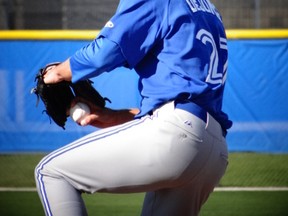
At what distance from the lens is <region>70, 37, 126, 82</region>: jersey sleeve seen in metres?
2.79

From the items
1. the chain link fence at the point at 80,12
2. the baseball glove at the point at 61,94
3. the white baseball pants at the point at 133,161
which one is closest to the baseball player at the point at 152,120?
the white baseball pants at the point at 133,161

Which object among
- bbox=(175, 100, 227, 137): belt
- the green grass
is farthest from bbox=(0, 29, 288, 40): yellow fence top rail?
bbox=(175, 100, 227, 137): belt

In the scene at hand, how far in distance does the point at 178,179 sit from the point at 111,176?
0.27m

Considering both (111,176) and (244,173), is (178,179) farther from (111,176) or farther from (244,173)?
(244,173)

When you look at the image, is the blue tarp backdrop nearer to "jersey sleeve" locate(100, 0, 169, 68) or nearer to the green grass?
the green grass

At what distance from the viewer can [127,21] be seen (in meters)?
2.80

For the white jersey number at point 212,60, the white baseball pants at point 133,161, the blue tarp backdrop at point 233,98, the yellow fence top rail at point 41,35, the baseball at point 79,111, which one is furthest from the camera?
the yellow fence top rail at point 41,35

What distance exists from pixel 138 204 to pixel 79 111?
3.24 metres

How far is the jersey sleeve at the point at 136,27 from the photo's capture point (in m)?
2.79

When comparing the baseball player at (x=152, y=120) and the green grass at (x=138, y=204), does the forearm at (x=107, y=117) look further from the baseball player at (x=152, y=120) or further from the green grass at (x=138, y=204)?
the green grass at (x=138, y=204)

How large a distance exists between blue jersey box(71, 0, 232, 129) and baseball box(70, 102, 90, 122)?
0.28m

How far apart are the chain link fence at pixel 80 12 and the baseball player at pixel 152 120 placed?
6692 millimetres

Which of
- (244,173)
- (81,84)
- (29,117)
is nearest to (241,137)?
(244,173)

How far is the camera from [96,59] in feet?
9.20
